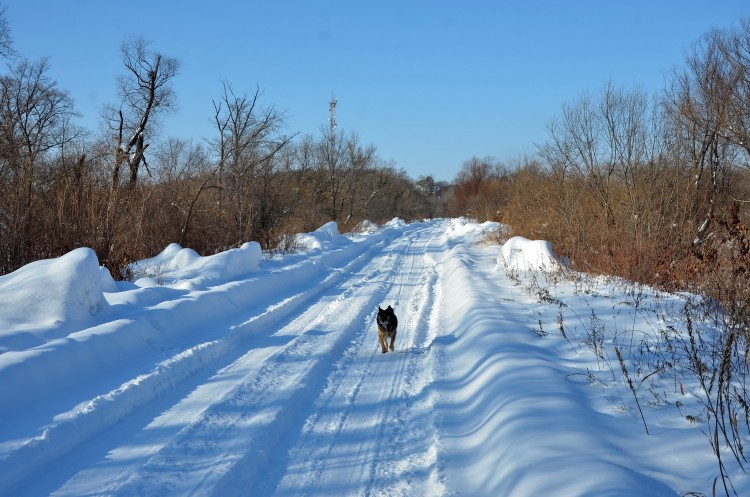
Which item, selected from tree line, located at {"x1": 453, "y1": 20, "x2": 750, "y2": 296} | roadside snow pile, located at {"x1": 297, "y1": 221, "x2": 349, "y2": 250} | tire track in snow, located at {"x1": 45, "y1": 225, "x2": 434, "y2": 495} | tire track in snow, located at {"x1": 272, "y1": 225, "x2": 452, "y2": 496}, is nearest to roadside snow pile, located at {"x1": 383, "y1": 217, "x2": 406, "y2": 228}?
roadside snow pile, located at {"x1": 297, "y1": 221, "x2": 349, "y2": 250}

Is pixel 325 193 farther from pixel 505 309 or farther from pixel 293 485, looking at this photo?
pixel 293 485

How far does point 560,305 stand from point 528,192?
15.3 metres

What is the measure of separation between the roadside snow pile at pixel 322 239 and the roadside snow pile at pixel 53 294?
44.7ft

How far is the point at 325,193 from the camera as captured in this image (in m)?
45.1

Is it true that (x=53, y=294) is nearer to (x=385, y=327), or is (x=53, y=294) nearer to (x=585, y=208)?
(x=385, y=327)

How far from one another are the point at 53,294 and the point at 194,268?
538 centimetres

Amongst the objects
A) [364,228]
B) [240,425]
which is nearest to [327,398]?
[240,425]

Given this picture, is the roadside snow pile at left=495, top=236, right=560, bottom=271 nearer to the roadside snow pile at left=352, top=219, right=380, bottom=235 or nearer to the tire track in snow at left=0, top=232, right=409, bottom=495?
the tire track in snow at left=0, top=232, right=409, bottom=495

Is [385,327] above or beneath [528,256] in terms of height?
beneath

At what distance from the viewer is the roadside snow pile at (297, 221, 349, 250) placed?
22.1m

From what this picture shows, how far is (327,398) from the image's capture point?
5.41 m

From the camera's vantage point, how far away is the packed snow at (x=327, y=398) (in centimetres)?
370

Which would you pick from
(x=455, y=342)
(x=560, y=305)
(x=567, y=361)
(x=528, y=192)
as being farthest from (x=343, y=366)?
(x=528, y=192)

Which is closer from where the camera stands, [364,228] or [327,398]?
[327,398]
